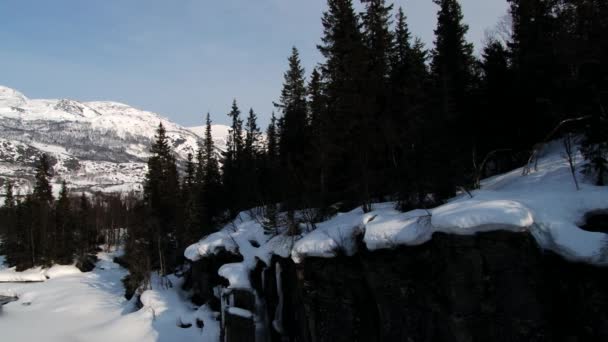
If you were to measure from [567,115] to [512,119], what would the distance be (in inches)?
146

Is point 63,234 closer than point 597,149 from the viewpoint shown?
No

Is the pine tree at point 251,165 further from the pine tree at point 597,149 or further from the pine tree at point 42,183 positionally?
the pine tree at point 42,183

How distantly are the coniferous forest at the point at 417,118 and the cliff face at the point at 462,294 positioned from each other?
288 cm

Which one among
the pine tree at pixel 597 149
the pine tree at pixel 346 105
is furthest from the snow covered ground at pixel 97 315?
the pine tree at pixel 597 149

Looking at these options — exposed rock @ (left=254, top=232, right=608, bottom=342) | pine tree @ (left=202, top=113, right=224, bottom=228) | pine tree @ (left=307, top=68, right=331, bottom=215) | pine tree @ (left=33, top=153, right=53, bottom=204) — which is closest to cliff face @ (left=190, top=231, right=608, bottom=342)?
exposed rock @ (left=254, top=232, right=608, bottom=342)

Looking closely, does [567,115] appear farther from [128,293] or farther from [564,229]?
[128,293]

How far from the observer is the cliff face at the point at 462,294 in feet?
26.0

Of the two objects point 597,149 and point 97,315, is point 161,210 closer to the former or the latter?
point 97,315

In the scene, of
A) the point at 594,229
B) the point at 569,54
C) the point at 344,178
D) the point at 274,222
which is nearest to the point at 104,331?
the point at 274,222

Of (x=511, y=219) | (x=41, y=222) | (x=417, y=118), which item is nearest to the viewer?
(x=511, y=219)

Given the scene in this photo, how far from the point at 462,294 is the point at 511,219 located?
6.92 ft

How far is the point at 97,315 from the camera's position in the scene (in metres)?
27.3

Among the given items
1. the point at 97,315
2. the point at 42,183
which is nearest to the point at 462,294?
→ the point at 97,315

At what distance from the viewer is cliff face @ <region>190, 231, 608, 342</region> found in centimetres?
793
